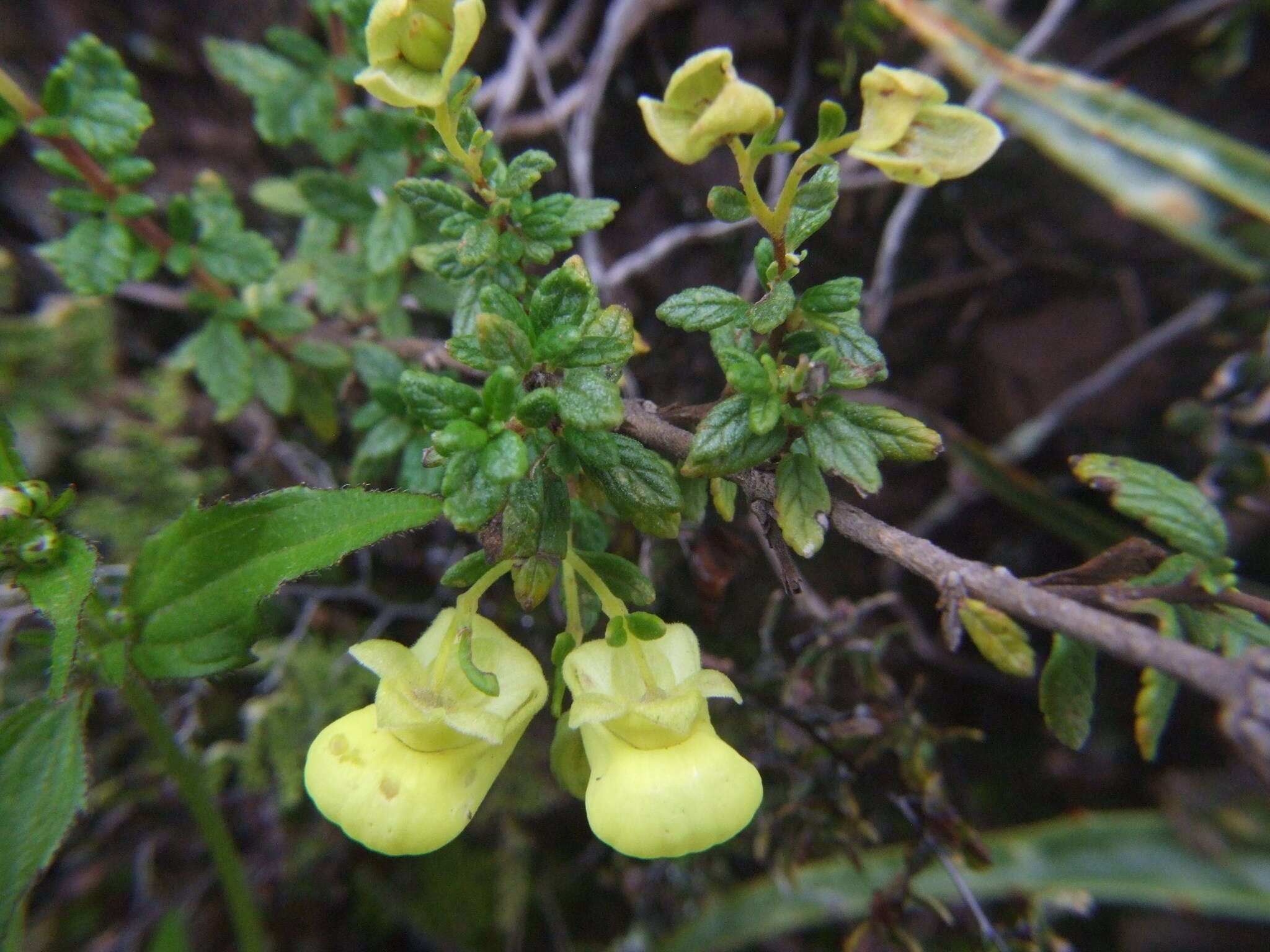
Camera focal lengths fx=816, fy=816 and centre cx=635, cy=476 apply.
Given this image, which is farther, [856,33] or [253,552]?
[856,33]

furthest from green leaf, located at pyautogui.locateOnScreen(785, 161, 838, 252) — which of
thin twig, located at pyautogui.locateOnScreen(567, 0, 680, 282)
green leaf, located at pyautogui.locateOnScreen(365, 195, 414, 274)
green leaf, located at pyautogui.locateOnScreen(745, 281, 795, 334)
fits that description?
Answer: thin twig, located at pyautogui.locateOnScreen(567, 0, 680, 282)

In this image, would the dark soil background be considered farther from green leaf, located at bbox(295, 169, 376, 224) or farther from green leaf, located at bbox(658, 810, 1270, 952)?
green leaf, located at bbox(295, 169, 376, 224)

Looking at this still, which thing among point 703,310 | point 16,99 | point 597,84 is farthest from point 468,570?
point 597,84

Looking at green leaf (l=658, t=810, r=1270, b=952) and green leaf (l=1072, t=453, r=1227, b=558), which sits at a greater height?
green leaf (l=1072, t=453, r=1227, b=558)

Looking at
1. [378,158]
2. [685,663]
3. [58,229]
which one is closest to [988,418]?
[685,663]

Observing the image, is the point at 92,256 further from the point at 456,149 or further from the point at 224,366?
the point at 456,149

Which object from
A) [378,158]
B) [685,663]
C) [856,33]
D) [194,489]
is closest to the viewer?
[685,663]

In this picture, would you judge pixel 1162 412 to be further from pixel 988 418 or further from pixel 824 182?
pixel 824 182
